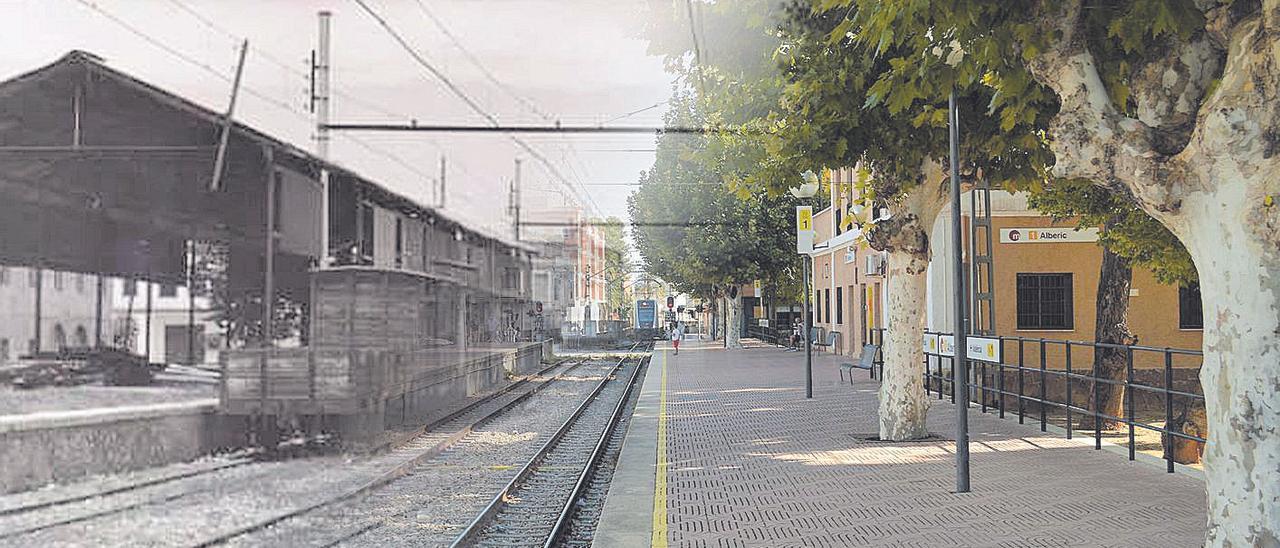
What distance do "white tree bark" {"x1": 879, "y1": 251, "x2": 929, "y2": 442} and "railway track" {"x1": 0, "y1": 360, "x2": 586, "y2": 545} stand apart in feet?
19.3

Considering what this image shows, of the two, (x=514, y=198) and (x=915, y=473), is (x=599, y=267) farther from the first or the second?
(x=915, y=473)

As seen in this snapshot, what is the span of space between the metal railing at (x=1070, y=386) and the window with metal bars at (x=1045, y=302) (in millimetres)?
809

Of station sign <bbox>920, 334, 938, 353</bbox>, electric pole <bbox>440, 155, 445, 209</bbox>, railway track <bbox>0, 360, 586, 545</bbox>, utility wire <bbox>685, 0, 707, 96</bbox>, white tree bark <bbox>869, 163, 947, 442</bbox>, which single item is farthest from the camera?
electric pole <bbox>440, 155, 445, 209</bbox>

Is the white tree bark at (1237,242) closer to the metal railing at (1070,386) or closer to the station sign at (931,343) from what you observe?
the metal railing at (1070,386)

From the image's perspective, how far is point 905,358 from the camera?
1299 centimetres

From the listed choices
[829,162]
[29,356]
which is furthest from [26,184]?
[829,162]

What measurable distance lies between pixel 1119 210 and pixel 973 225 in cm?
395

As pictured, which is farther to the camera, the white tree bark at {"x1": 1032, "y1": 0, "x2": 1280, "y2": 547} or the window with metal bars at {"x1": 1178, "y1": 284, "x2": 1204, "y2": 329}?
the window with metal bars at {"x1": 1178, "y1": 284, "x2": 1204, "y2": 329}

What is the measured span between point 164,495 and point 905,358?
8.50 m

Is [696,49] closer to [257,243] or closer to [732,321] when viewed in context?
[257,243]

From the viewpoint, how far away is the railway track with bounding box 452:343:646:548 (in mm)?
8641

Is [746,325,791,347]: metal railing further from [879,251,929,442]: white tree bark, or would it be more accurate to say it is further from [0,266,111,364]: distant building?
[879,251,929,442]: white tree bark

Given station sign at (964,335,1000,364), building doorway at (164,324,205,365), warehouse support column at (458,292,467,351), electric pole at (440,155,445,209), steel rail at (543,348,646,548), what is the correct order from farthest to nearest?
electric pole at (440,155,445,209) < building doorway at (164,324,205,365) < warehouse support column at (458,292,467,351) < station sign at (964,335,1000,364) < steel rail at (543,348,646,548)

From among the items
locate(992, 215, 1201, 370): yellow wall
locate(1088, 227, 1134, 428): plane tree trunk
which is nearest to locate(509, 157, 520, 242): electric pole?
locate(992, 215, 1201, 370): yellow wall
